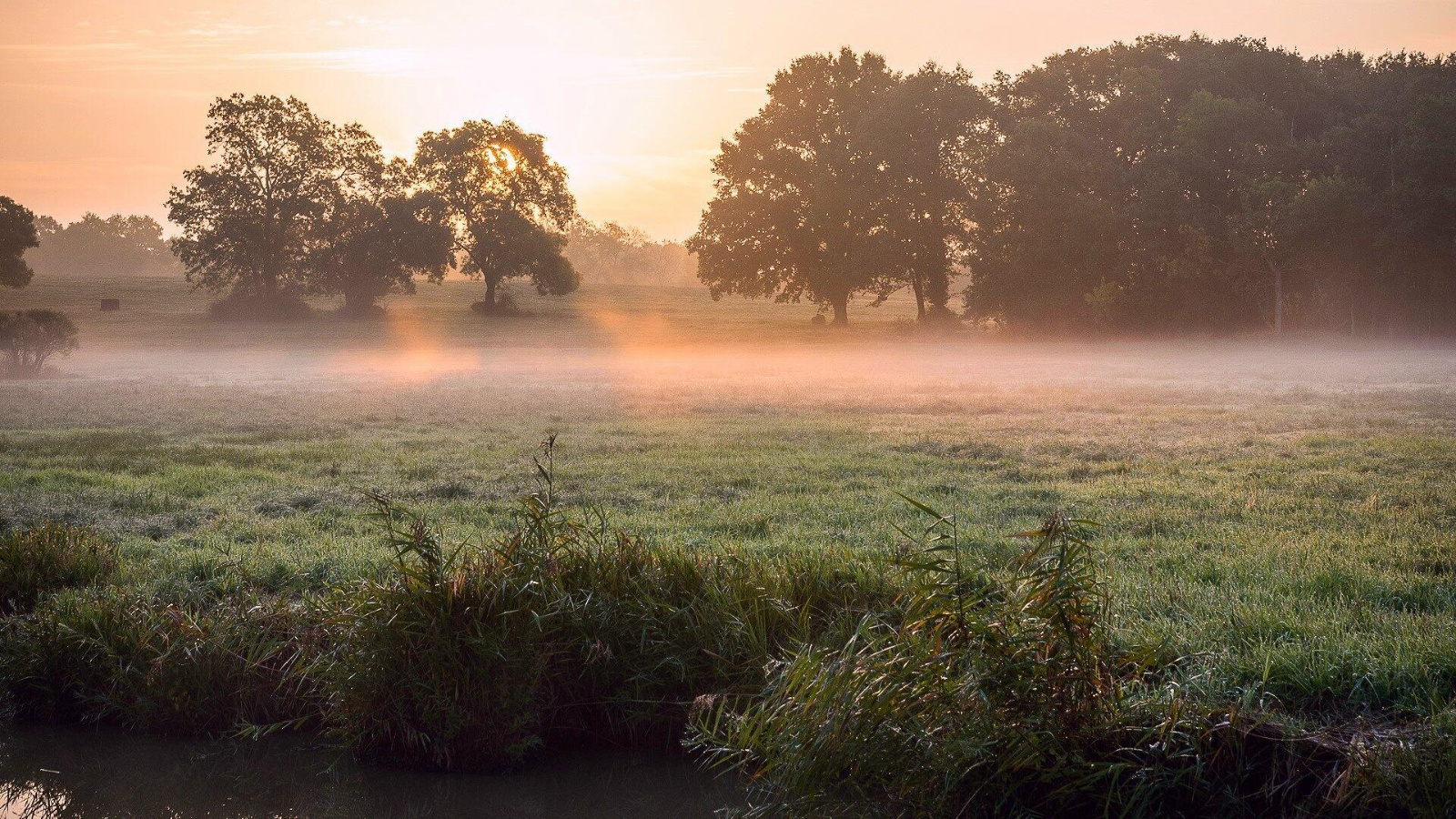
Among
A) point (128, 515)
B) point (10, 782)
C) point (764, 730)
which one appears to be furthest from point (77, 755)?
point (128, 515)

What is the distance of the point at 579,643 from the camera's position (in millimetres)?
5336

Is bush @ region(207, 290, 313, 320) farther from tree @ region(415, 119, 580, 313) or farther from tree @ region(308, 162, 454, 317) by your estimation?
tree @ region(415, 119, 580, 313)

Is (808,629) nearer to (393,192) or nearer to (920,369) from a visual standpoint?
(920,369)

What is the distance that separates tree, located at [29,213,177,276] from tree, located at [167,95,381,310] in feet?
230

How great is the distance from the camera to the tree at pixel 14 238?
144 ft

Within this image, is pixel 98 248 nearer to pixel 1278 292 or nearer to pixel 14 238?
pixel 14 238

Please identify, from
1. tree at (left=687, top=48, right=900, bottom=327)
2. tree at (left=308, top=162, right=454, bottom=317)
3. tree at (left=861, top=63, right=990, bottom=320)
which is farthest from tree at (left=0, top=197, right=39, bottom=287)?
tree at (left=861, top=63, right=990, bottom=320)

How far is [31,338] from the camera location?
33.7 meters

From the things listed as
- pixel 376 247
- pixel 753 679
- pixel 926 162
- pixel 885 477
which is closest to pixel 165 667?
pixel 753 679

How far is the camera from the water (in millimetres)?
4777

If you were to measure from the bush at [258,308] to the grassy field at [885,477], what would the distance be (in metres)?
31.3

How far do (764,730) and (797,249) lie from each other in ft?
187

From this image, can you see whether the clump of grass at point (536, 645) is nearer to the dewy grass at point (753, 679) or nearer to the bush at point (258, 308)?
the dewy grass at point (753, 679)

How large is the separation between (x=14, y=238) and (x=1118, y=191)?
46.8m
